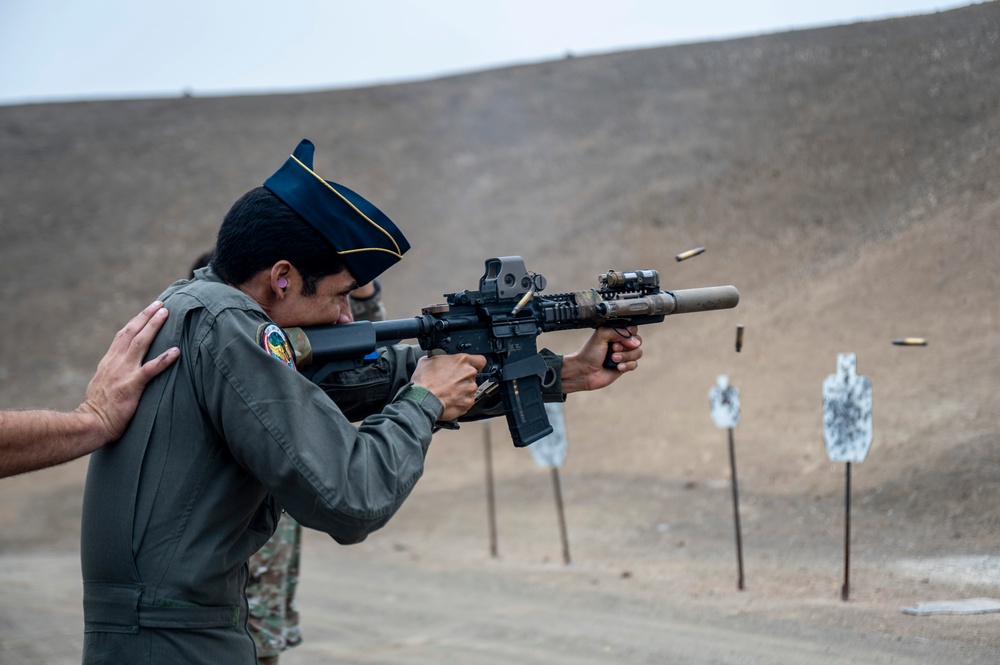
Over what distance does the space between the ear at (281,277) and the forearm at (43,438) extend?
20.5 inches

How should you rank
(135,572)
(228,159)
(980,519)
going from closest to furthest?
(135,572), (980,519), (228,159)

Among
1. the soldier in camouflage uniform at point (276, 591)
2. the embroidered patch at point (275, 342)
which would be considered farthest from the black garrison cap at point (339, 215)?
the soldier in camouflage uniform at point (276, 591)

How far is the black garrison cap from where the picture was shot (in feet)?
7.89

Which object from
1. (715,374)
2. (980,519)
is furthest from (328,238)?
(715,374)

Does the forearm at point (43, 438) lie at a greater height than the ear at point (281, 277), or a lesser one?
lesser

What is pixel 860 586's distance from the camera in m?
6.74

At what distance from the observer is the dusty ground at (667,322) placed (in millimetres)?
6895

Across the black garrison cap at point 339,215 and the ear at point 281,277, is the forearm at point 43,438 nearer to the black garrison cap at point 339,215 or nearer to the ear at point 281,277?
the ear at point 281,277

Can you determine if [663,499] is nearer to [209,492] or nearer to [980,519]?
[980,519]

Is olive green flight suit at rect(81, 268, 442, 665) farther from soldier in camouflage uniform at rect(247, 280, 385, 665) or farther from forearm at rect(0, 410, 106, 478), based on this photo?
soldier in camouflage uniform at rect(247, 280, 385, 665)

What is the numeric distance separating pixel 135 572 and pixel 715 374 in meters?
13.6

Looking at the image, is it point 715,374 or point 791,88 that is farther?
point 791,88

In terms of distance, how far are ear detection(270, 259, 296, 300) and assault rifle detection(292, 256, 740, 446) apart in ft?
0.59

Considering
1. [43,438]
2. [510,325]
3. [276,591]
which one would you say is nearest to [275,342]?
[43,438]
